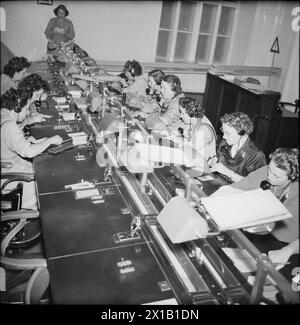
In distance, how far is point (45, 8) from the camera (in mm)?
7680

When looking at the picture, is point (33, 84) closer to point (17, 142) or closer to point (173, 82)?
point (17, 142)

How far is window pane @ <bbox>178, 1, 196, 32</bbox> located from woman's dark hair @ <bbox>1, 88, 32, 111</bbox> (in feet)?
21.1

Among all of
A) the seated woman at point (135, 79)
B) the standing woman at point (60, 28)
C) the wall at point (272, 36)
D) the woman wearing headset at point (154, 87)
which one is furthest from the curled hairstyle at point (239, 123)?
the wall at point (272, 36)

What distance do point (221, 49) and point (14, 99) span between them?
732 centimetres

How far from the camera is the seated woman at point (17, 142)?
2.98 meters

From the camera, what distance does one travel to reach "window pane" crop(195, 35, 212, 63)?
29.6ft

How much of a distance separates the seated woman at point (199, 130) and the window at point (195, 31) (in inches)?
229

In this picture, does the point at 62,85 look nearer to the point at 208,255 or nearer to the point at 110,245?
the point at 110,245

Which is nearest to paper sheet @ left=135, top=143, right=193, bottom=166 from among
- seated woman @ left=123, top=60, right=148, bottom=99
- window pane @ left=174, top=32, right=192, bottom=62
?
seated woman @ left=123, top=60, right=148, bottom=99

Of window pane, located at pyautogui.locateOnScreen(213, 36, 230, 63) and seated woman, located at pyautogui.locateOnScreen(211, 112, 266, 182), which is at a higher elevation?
window pane, located at pyautogui.locateOnScreen(213, 36, 230, 63)

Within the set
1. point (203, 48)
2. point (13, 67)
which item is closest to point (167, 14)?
point (203, 48)

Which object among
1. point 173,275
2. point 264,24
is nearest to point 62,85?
point 173,275

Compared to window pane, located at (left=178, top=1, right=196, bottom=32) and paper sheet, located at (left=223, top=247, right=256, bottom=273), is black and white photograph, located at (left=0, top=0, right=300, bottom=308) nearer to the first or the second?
paper sheet, located at (left=223, top=247, right=256, bottom=273)
